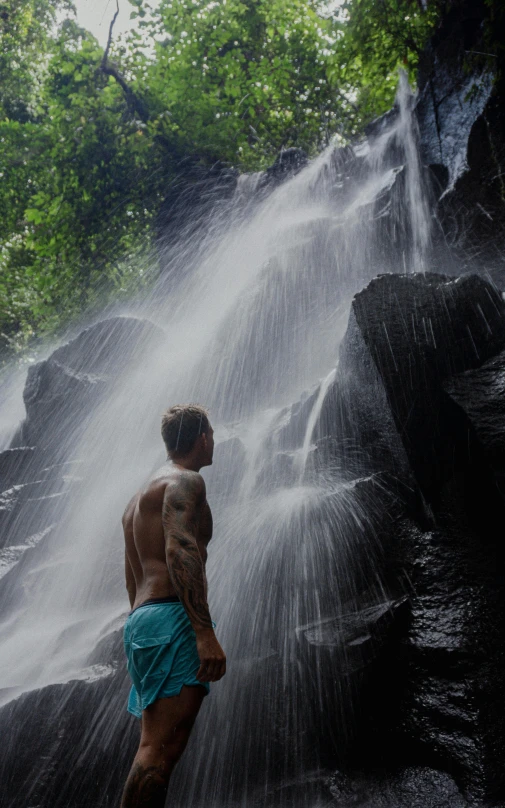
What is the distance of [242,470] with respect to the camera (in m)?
7.16

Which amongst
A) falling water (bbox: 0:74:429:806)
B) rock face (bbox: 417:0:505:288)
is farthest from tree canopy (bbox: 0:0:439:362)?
rock face (bbox: 417:0:505:288)

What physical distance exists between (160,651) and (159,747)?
1.25ft

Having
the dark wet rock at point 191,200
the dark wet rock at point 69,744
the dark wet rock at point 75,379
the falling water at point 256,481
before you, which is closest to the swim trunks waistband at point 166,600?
the falling water at point 256,481

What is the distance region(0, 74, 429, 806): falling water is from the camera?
392 cm

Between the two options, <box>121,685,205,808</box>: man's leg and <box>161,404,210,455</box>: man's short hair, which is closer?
<box>121,685,205,808</box>: man's leg

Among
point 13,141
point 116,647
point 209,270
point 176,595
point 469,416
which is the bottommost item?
point 116,647

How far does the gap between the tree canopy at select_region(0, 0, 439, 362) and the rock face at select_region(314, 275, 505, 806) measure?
9.84m

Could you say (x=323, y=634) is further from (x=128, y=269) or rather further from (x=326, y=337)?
(x=128, y=269)

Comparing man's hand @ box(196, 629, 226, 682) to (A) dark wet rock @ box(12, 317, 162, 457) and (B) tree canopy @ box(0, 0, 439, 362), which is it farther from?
(B) tree canopy @ box(0, 0, 439, 362)

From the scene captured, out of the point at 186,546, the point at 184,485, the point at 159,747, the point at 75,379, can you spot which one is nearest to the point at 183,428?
the point at 184,485

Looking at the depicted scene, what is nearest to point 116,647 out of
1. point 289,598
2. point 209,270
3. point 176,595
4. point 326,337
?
point 289,598

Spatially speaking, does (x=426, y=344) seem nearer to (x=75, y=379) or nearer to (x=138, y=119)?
(x=75, y=379)

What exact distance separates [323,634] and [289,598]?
530 mm

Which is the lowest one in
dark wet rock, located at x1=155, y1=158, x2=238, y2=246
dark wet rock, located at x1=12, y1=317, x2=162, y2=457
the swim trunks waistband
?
the swim trunks waistband
